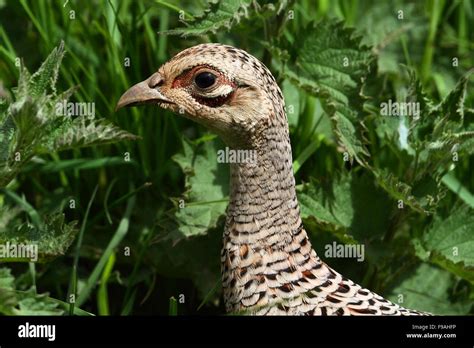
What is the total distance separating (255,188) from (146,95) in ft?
1.57

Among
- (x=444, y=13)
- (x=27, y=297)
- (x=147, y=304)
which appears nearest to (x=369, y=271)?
(x=147, y=304)

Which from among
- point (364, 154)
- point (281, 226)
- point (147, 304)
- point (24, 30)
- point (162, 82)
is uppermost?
point (24, 30)

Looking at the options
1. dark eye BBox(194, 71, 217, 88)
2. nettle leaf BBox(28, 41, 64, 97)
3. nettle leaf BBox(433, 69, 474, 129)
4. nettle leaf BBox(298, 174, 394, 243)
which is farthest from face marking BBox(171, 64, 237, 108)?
nettle leaf BBox(433, 69, 474, 129)

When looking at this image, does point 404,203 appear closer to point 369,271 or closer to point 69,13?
point 369,271

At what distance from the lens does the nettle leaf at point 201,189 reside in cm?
366

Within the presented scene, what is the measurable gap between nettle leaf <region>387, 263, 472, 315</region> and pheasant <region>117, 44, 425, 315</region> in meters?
0.64

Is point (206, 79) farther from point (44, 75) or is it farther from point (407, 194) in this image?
point (407, 194)

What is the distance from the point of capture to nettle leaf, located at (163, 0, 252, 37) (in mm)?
3443

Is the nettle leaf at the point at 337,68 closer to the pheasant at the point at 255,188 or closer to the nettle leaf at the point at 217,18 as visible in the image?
the nettle leaf at the point at 217,18

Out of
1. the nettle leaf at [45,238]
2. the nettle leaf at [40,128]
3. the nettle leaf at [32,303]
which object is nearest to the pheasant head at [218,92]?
the nettle leaf at [40,128]

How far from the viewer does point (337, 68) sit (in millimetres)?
3885

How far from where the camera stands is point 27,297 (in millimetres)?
2867

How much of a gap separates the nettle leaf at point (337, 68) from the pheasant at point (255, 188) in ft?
1.63

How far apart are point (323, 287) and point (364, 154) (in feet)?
2.11
